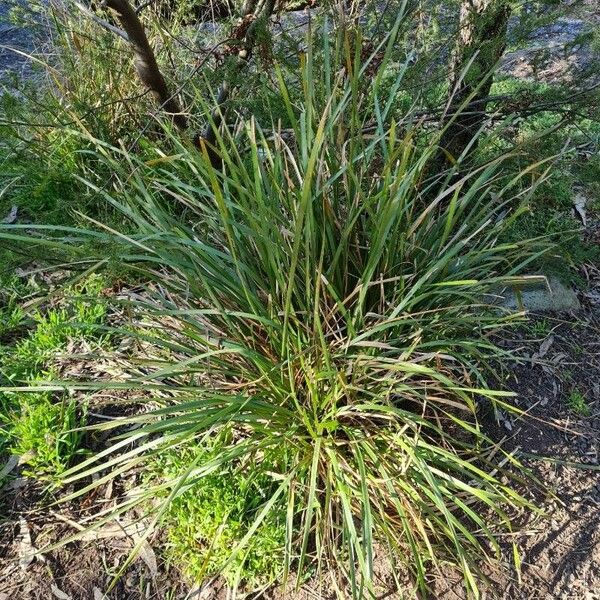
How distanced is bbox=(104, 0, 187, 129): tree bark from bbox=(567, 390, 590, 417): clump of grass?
197 cm

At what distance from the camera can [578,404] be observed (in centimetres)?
228

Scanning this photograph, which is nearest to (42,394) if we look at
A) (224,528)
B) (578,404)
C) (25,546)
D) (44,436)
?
(44,436)

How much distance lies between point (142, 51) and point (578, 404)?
7.27 feet

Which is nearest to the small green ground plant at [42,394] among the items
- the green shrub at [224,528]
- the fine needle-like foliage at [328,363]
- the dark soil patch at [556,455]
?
the fine needle-like foliage at [328,363]

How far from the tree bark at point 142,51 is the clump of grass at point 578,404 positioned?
6.45 ft

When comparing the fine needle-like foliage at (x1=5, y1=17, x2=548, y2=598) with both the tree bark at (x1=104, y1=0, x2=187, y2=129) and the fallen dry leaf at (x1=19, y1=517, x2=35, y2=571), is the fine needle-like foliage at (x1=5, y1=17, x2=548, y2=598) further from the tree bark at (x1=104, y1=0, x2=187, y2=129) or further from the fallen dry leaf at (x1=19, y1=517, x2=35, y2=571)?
the tree bark at (x1=104, y1=0, x2=187, y2=129)

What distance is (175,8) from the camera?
3641mm

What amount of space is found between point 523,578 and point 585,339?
1.19 meters

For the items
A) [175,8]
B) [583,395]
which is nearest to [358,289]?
[583,395]

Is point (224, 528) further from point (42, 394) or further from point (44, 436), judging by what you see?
point (42, 394)

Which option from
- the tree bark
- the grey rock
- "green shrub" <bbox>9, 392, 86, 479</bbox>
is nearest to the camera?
"green shrub" <bbox>9, 392, 86, 479</bbox>

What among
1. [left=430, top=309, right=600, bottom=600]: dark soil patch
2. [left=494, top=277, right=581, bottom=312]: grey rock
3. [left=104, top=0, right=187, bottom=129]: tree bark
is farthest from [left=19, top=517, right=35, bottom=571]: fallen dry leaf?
[left=494, top=277, right=581, bottom=312]: grey rock

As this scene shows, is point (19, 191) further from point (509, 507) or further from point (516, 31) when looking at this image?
point (509, 507)

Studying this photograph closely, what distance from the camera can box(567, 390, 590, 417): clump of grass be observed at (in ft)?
7.46
